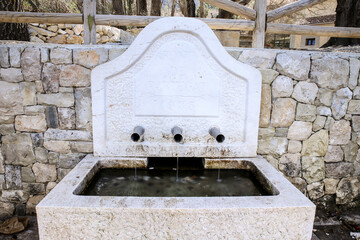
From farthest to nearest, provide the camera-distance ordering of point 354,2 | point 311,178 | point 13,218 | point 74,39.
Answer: point 74,39, point 354,2, point 311,178, point 13,218

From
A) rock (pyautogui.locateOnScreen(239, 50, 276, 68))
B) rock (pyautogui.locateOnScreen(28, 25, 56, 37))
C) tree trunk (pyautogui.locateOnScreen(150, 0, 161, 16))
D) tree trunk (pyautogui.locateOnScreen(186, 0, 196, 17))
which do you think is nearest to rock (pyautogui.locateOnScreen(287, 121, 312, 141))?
rock (pyautogui.locateOnScreen(239, 50, 276, 68))

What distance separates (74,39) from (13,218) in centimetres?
470

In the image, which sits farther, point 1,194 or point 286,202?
point 1,194

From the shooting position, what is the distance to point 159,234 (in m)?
1.49

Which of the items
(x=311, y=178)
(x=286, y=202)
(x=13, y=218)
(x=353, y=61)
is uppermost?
(x=353, y=61)

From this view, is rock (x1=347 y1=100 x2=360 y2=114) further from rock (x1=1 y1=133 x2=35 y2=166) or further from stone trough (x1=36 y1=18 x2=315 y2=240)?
rock (x1=1 y1=133 x2=35 y2=166)

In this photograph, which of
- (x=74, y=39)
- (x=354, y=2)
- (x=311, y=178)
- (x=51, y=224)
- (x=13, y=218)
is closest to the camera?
(x=51, y=224)

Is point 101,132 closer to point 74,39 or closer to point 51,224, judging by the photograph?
point 51,224

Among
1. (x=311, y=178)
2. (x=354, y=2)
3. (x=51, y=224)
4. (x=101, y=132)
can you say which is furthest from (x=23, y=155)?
(x=354, y=2)

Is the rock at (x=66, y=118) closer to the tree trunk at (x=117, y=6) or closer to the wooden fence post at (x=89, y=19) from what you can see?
the wooden fence post at (x=89, y=19)

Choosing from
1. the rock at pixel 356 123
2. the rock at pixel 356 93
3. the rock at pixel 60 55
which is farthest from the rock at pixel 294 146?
the rock at pixel 60 55

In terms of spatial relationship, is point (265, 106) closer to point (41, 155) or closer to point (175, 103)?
point (175, 103)

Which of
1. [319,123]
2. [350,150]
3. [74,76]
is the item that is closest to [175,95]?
Answer: [74,76]

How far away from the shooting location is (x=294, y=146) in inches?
102
